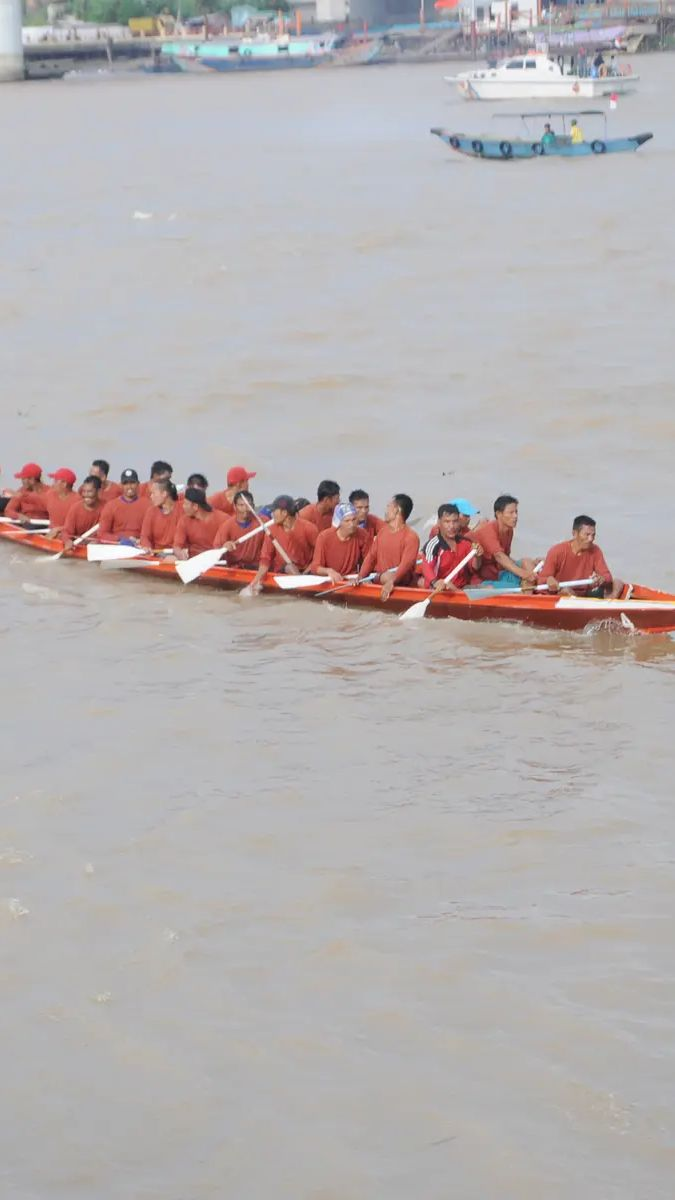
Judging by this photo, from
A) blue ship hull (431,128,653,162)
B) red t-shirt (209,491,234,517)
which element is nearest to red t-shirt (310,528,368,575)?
red t-shirt (209,491,234,517)

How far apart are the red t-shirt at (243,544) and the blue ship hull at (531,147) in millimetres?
35855

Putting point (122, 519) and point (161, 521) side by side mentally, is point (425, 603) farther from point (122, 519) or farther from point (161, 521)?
point (122, 519)

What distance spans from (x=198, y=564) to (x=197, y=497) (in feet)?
1.89

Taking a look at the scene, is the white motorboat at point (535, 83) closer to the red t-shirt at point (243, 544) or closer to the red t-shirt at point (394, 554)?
the red t-shirt at point (243, 544)

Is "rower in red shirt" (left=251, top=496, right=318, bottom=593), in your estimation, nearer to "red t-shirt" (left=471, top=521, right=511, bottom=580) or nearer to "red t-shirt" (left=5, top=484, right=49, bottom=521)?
"red t-shirt" (left=471, top=521, right=511, bottom=580)

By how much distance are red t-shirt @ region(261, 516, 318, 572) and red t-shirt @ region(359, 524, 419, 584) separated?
626 millimetres

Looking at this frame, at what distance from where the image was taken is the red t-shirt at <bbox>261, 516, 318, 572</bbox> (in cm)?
1473

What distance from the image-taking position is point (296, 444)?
2105 cm

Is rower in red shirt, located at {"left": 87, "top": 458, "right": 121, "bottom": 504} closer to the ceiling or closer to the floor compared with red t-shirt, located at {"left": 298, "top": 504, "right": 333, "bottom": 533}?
closer to the ceiling

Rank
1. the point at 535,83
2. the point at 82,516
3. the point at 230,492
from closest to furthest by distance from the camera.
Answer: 1. the point at 230,492
2. the point at 82,516
3. the point at 535,83

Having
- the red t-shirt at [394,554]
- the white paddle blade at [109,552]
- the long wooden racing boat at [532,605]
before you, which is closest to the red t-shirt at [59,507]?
the white paddle blade at [109,552]

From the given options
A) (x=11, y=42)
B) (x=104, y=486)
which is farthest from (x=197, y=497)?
(x=11, y=42)

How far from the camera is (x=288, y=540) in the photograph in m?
14.8

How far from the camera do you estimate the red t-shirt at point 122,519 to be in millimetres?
15945
